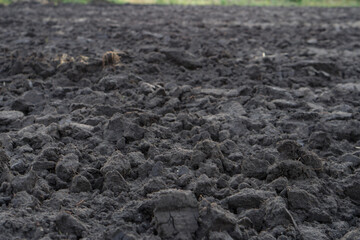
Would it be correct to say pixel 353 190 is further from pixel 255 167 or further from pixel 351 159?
pixel 255 167

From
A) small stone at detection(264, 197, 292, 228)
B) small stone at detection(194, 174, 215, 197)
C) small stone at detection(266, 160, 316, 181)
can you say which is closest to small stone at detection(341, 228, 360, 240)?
small stone at detection(264, 197, 292, 228)

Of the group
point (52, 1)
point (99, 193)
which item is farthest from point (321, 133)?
point (52, 1)

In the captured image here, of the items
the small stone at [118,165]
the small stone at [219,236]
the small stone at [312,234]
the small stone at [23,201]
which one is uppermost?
the small stone at [118,165]

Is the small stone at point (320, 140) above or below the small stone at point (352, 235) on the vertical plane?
above

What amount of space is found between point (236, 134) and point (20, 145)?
4.38 feet

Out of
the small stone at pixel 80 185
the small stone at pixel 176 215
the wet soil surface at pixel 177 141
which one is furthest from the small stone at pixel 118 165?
the small stone at pixel 176 215

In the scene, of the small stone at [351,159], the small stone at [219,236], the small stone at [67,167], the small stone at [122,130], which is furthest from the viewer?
the small stone at [122,130]

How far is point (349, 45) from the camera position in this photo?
6051 millimetres

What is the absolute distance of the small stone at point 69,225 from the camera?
5.93 feet

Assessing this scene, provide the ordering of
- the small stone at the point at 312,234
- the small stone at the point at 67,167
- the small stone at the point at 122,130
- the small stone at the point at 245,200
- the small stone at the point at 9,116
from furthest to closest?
the small stone at the point at 9,116 < the small stone at the point at 122,130 < the small stone at the point at 67,167 < the small stone at the point at 245,200 < the small stone at the point at 312,234

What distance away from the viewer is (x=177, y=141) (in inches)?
110

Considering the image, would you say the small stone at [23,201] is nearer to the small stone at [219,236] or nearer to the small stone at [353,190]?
the small stone at [219,236]

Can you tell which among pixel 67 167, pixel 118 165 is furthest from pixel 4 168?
pixel 118 165

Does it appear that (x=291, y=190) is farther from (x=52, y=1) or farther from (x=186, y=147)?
(x=52, y=1)
